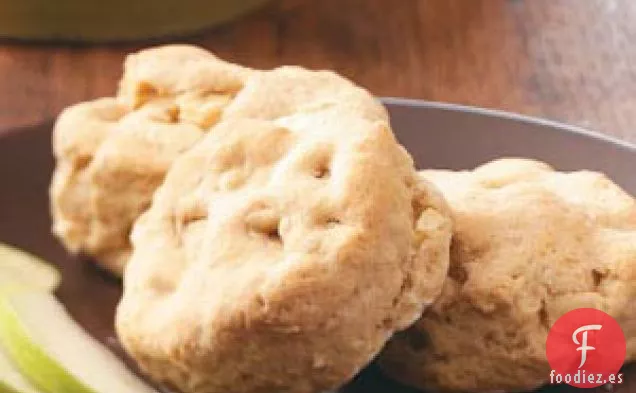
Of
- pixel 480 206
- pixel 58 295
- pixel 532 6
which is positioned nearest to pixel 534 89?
pixel 532 6

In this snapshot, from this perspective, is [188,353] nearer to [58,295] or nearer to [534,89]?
[58,295]

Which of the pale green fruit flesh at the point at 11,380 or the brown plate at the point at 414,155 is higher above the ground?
the brown plate at the point at 414,155

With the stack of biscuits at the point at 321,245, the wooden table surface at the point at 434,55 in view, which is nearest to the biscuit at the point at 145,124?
the stack of biscuits at the point at 321,245

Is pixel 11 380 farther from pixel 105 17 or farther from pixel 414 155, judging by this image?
pixel 105 17

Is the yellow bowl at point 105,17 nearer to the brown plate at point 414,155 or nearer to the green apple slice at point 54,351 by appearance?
the brown plate at point 414,155

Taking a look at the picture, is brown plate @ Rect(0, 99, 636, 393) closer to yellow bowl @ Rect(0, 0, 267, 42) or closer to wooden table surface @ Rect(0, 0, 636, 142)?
wooden table surface @ Rect(0, 0, 636, 142)

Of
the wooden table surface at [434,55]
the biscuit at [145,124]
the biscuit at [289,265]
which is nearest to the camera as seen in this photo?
the biscuit at [289,265]
